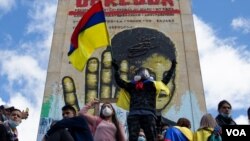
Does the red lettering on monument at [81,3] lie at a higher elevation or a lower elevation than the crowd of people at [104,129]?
higher

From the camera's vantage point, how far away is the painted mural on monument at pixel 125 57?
552 inches

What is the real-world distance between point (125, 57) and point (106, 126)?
8363mm

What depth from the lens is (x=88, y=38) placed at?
32.1 feet

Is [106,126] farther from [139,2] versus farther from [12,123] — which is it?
[139,2]

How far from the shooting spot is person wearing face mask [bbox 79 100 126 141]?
6.73 m

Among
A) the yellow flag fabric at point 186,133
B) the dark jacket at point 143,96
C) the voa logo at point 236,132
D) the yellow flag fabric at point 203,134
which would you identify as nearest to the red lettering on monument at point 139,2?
the dark jacket at point 143,96

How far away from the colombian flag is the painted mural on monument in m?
4.24

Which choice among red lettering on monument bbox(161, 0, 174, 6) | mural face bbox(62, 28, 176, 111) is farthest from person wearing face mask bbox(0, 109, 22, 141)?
red lettering on monument bbox(161, 0, 174, 6)

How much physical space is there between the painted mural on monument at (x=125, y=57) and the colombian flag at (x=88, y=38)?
4.24 m

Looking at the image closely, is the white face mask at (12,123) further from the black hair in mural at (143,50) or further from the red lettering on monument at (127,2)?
the red lettering on monument at (127,2)

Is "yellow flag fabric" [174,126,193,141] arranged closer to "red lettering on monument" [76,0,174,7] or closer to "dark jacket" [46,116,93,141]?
"dark jacket" [46,116,93,141]

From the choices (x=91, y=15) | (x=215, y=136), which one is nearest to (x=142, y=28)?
(x=91, y=15)

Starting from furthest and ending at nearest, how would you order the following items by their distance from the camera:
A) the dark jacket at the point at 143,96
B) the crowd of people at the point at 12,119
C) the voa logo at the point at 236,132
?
the dark jacket at the point at 143,96 < the crowd of people at the point at 12,119 < the voa logo at the point at 236,132

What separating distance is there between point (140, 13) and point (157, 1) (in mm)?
797
